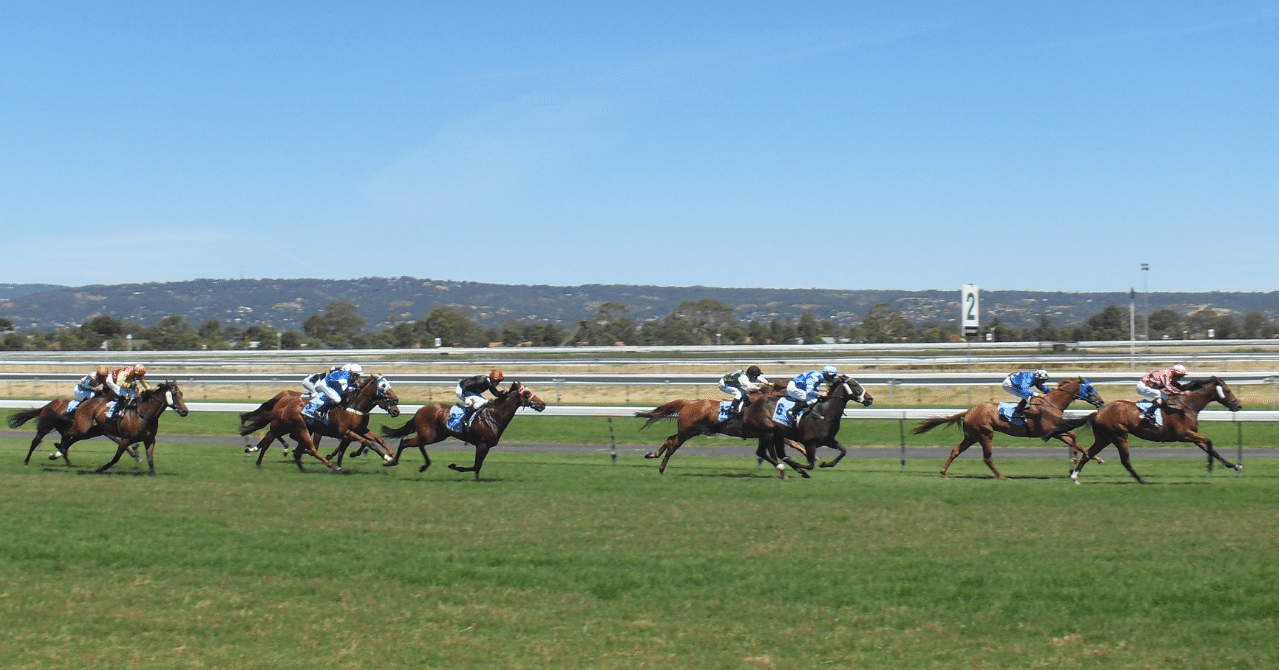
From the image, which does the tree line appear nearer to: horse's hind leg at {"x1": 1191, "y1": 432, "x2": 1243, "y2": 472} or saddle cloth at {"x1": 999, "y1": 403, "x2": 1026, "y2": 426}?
saddle cloth at {"x1": 999, "y1": 403, "x2": 1026, "y2": 426}

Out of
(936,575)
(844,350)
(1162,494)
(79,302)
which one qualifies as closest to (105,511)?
(936,575)

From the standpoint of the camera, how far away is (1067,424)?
17.2m

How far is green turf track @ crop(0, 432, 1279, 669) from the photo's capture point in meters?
7.35

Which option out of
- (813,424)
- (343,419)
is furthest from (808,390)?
(343,419)

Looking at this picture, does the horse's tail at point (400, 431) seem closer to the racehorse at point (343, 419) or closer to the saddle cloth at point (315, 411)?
the racehorse at point (343, 419)

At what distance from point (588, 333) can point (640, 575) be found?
7569 cm

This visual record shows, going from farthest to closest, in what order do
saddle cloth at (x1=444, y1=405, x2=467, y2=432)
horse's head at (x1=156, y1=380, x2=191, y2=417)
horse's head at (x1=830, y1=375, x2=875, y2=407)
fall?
saddle cloth at (x1=444, y1=405, x2=467, y2=432), horse's head at (x1=156, y1=380, x2=191, y2=417), horse's head at (x1=830, y1=375, x2=875, y2=407)

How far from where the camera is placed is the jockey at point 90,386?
17203 millimetres

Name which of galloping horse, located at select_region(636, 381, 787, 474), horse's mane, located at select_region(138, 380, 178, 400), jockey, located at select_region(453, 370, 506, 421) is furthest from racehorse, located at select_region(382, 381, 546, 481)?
horse's mane, located at select_region(138, 380, 178, 400)

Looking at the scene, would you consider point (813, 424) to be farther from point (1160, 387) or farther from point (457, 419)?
point (457, 419)

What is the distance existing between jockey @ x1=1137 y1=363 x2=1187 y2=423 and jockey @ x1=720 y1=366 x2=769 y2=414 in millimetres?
5711

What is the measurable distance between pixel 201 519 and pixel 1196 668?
9659 millimetres

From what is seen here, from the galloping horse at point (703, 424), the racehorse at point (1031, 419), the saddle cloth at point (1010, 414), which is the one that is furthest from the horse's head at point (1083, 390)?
the galloping horse at point (703, 424)

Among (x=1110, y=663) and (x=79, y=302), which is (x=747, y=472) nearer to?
(x=1110, y=663)
